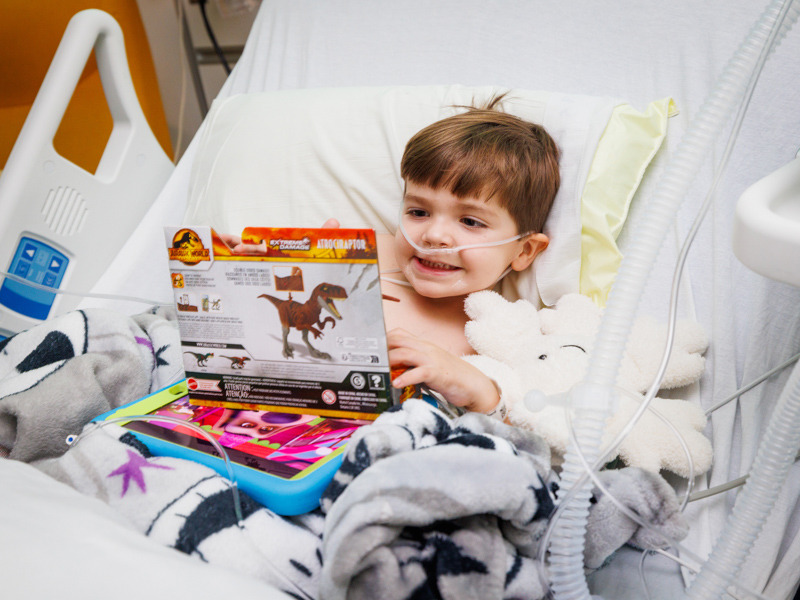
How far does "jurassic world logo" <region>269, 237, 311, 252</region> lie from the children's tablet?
0.23 m

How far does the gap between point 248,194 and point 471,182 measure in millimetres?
525

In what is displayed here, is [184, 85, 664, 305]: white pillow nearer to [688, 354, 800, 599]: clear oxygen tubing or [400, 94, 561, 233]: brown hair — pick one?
[400, 94, 561, 233]: brown hair

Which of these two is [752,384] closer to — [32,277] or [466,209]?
[466,209]

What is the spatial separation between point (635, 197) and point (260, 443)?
0.84 metres

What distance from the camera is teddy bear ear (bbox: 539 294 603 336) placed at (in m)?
1.01

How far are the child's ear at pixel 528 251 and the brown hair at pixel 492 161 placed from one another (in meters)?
0.03

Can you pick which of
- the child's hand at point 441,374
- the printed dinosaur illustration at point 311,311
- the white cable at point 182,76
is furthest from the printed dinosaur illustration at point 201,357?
the white cable at point 182,76

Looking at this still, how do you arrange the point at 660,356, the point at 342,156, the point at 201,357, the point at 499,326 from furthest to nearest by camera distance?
the point at 342,156
the point at 499,326
the point at 660,356
the point at 201,357

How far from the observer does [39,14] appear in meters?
1.87

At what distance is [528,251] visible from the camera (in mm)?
1141

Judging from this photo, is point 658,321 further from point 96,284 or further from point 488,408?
point 96,284

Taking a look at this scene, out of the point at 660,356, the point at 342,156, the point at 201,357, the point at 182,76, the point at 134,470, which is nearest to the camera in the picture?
the point at 134,470

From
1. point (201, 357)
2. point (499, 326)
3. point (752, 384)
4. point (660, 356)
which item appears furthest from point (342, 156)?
point (752, 384)

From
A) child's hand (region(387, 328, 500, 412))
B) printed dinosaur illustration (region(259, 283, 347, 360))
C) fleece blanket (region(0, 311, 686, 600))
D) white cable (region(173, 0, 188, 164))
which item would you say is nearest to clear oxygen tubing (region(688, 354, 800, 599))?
fleece blanket (region(0, 311, 686, 600))
